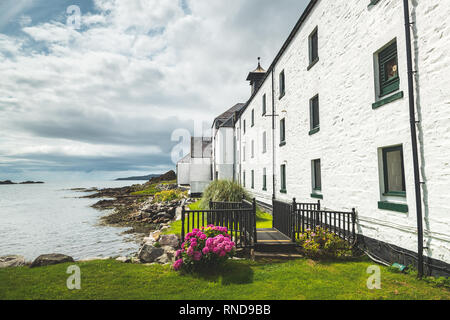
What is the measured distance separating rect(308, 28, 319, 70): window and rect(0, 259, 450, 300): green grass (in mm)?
8357

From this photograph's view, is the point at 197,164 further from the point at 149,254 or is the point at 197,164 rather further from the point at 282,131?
the point at 149,254

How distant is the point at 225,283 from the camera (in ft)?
18.2

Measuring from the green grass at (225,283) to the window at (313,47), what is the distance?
836cm

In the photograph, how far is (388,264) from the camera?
6.41 metres

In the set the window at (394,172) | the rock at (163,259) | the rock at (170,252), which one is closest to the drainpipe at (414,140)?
the window at (394,172)

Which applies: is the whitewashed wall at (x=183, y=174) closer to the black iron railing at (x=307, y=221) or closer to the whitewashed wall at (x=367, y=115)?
the whitewashed wall at (x=367, y=115)

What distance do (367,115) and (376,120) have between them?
1.42 feet

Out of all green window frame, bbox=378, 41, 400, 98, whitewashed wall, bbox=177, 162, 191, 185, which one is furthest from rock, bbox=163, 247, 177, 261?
whitewashed wall, bbox=177, 162, 191, 185

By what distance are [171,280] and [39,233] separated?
Answer: 1816cm

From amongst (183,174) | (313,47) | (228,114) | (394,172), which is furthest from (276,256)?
(183,174)

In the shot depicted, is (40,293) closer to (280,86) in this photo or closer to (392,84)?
(392,84)

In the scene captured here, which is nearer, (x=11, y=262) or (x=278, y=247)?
(x=11, y=262)

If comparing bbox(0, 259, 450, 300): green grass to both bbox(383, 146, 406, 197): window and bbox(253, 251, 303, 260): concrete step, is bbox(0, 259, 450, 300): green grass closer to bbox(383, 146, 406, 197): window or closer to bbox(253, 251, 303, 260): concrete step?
bbox(253, 251, 303, 260): concrete step

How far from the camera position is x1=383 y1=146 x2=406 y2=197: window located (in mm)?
6445
